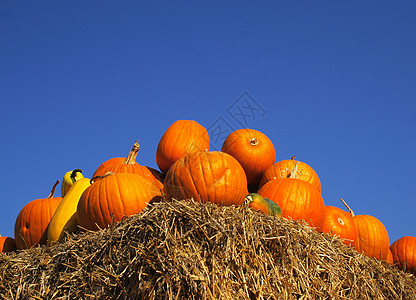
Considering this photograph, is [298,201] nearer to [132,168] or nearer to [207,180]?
[207,180]

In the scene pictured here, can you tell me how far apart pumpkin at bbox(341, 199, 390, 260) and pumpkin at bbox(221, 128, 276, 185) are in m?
1.54

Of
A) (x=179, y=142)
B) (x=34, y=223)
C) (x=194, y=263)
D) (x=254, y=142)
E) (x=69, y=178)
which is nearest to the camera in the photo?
(x=194, y=263)

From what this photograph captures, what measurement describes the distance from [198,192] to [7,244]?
3.15 metres

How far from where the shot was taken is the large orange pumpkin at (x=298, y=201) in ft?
14.9

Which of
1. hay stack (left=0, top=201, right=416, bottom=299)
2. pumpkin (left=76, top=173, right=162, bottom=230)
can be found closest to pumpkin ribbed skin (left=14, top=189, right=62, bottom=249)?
pumpkin (left=76, top=173, right=162, bottom=230)

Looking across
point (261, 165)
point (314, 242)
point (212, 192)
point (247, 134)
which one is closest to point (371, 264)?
point (314, 242)

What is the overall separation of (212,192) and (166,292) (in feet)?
5.04

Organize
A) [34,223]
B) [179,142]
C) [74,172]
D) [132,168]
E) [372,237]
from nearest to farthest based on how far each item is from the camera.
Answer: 1. [34,223]
2. [132,168]
3. [179,142]
4. [372,237]
5. [74,172]

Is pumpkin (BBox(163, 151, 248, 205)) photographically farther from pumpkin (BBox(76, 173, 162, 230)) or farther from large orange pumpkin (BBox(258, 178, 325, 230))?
large orange pumpkin (BBox(258, 178, 325, 230))

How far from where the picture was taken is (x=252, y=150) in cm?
585

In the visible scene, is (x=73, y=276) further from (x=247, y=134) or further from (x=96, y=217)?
(x=247, y=134)

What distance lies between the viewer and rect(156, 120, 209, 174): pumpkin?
17.7 ft

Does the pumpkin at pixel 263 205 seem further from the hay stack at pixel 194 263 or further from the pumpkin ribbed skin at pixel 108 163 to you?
the pumpkin ribbed skin at pixel 108 163

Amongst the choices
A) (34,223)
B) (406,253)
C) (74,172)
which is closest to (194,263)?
(34,223)
